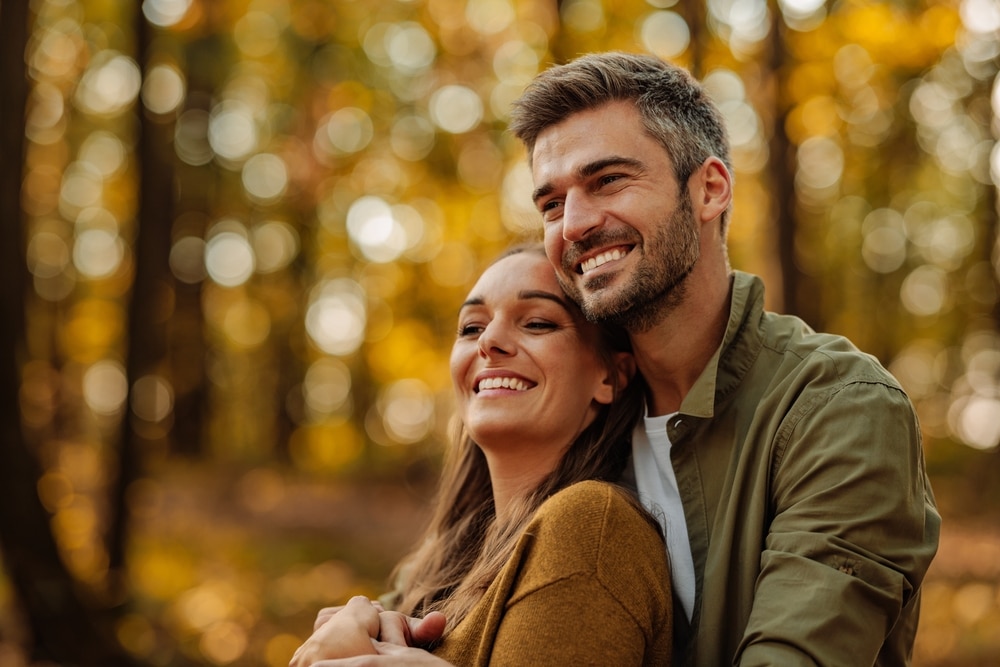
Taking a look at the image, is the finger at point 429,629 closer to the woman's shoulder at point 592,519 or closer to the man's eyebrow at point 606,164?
the woman's shoulder at point 592,519

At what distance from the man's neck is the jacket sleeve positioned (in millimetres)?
506

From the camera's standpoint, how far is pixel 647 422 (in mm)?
3006

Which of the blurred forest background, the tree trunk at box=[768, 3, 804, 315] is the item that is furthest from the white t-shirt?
the tree trunk at box=[768, 3, 804, 315]

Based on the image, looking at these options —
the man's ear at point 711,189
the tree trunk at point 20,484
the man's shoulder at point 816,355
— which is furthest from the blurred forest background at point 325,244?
the man's shoulder at point 816,355

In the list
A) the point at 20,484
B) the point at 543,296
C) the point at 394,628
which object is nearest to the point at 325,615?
the point at 394,628

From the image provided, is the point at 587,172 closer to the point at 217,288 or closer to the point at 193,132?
the point at 193,132

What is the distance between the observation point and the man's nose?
9.18 feet

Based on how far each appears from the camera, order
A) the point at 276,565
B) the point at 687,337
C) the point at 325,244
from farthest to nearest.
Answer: the point at 325,244 < the point at 276,565 < the point at 687,337

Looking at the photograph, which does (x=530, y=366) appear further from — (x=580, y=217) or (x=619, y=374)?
(x=580, y=217)

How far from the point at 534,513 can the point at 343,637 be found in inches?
25.1

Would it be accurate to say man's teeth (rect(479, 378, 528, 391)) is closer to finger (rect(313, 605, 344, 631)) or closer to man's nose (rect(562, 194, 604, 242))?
man's nose (rect(562, 194, 604, 242))

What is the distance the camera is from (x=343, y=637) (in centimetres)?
246

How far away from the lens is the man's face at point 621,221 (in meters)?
2.77

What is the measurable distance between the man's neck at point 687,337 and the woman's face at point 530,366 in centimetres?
22
